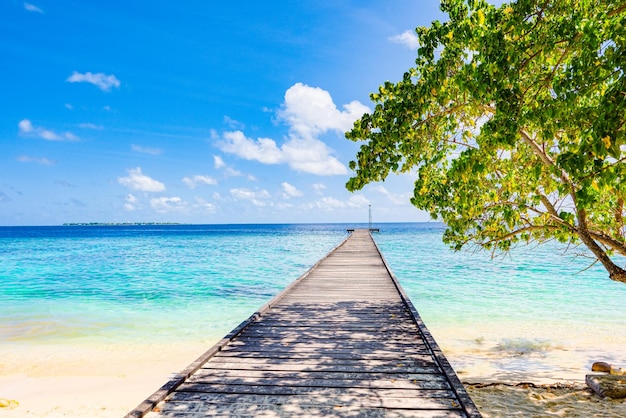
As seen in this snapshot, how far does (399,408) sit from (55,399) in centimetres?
648

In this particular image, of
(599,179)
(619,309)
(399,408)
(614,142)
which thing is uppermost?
(614,142)

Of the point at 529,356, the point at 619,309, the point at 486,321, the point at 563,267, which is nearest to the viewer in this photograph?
the point at 529,356

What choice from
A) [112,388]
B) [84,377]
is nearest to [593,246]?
[112,388]

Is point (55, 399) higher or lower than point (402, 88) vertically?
lower

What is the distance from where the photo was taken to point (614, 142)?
9.53 ft

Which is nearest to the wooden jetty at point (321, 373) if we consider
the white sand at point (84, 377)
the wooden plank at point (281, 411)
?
the wooden plank at point (281, 411)

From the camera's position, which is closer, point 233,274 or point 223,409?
point 223,409

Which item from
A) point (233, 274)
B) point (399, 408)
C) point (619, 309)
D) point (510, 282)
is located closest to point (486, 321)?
point (619, 309)

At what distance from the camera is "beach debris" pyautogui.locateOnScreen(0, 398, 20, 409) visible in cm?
653

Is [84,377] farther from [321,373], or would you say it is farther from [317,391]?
[317,391]

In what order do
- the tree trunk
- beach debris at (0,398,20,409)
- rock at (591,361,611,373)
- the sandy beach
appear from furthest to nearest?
rock at (591,361,611,373) < beach debris at (0,398,20,409) < the sandy beach < the tree trunk

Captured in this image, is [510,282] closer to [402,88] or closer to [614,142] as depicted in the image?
[402,88]

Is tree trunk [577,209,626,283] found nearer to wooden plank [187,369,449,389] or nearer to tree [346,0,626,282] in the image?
tree [346,0,626,282]

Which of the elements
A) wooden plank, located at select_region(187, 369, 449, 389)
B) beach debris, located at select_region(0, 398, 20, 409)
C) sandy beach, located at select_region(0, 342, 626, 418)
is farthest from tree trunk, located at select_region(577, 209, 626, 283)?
beach debris, located at select_region(0, 398, 20, 409)
